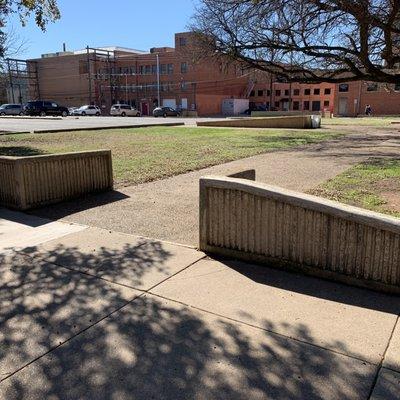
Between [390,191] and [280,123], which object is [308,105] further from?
[390,191]

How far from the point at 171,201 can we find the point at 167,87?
247 ft

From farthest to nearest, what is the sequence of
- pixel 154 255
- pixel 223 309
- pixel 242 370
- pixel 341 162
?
pixel 341 162 < pixel 154 255 < pixel 223 309 < pixel 242 370

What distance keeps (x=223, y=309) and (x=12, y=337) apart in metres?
1.66

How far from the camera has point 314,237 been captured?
14.2ft

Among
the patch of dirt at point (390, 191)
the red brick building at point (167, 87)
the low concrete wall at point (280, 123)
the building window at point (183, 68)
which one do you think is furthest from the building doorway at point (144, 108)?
the patch of dirt at point (390, 191)

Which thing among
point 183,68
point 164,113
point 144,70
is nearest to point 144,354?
point 164,113

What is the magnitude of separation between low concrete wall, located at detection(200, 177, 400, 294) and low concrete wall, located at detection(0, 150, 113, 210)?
132 inches

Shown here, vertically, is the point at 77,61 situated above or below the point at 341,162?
above

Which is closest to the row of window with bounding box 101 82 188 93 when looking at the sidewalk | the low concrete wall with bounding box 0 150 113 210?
the low concrete wall with bounding box 0 150 113 210

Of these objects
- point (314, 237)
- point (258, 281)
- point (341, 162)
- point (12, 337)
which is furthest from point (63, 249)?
point (341, 162)

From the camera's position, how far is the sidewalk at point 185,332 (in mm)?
2777

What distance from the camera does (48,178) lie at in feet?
24.1

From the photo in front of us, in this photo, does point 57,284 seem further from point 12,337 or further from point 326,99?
point 326,99

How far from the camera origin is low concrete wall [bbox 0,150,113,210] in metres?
7.00
